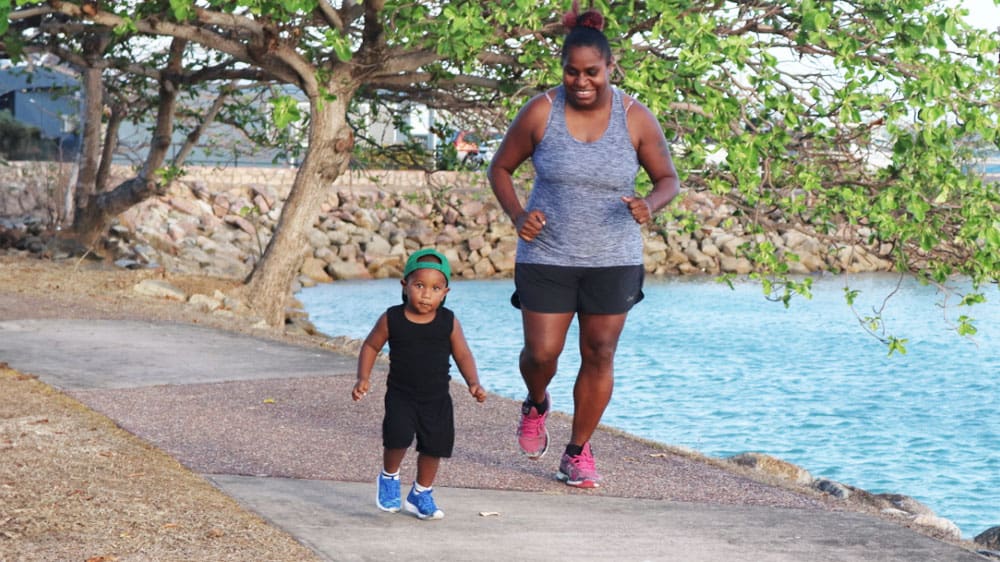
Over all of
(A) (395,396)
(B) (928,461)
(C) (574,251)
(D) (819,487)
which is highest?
(C) (574,251)

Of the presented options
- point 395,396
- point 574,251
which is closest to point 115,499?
point 395,396

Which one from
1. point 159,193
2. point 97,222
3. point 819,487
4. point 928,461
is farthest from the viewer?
point 97,222

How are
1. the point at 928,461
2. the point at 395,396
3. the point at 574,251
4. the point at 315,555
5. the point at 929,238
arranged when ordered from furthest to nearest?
the point at 928,461 < the point at 929,238 < the point at 574,251 < the point at 395,396 < the point at 315,555

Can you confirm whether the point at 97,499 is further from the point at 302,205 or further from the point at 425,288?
the point at 302,205

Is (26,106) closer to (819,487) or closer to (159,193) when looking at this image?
(159,193)

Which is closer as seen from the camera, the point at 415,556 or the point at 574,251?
the point at 415,556

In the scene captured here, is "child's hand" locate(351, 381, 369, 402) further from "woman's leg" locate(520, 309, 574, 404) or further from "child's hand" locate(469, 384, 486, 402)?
"woman's leg" locate(520, 309, 574, 404)

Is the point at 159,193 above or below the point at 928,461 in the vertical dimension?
above

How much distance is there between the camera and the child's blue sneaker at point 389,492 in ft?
18.4

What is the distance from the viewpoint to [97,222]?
1997 centimetres

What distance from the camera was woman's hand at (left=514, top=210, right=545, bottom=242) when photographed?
5.77 metres

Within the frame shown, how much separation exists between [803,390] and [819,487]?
11115 mm

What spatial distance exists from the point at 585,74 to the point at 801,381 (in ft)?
50.0

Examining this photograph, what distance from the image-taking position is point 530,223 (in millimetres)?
5773
